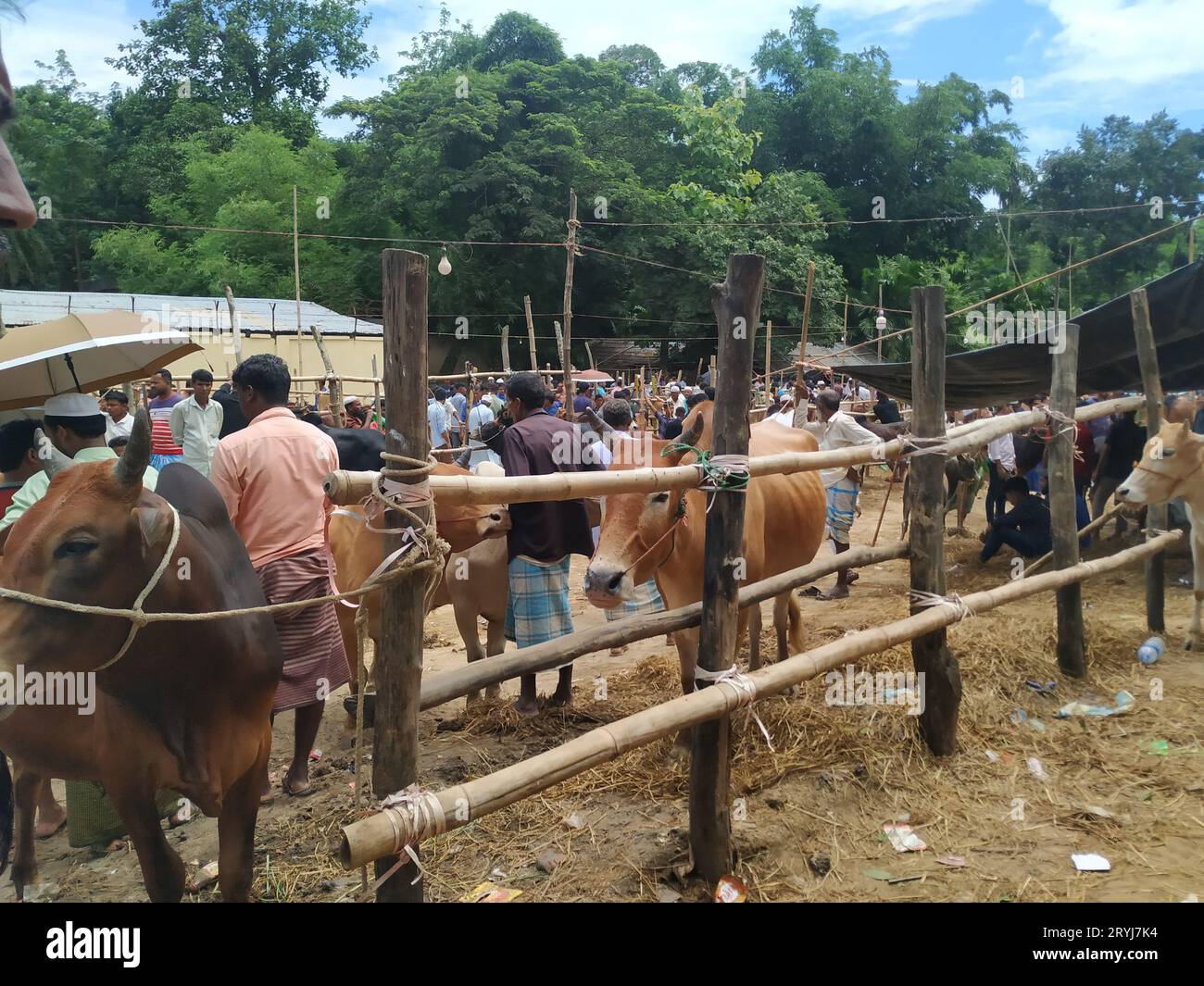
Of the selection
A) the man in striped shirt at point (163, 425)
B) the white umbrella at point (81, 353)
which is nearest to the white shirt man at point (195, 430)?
the man in striped shirt at point (163, 425)

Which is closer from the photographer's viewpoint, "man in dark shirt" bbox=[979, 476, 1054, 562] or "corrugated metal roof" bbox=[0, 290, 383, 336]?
"man in dark shirt" bbox=[979, 476, 1054, 562]

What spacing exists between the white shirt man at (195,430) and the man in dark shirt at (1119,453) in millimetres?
9016

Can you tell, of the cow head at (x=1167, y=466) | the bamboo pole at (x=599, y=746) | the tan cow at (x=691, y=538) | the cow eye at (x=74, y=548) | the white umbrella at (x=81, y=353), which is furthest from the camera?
the cow head at (x=1167, y=466)

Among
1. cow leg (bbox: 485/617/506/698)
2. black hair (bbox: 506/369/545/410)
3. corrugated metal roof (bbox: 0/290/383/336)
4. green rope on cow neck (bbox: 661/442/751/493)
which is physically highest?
corrugated metal roof (bbox: 0/290/383/336)

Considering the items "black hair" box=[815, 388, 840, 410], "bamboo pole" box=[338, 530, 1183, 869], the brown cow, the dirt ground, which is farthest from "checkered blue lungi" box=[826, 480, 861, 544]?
the brown cow

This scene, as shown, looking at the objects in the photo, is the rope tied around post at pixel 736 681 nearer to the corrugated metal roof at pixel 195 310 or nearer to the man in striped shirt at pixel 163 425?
the man in striped shirt at pixel 163 425

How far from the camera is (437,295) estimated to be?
31.0m

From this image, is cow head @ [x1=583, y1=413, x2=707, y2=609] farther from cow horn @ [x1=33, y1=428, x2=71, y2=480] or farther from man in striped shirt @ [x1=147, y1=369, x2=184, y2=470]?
man in striped shirt @ [x1=147, y1=369, x2=184, y2=470]

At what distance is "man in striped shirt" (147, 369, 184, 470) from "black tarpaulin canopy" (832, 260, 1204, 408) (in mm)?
7253

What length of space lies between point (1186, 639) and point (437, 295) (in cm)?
2826

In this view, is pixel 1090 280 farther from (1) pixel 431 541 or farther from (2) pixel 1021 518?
(1) pixel 431 541

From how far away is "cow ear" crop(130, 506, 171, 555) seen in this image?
102 inches

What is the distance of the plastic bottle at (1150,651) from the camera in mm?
5648
